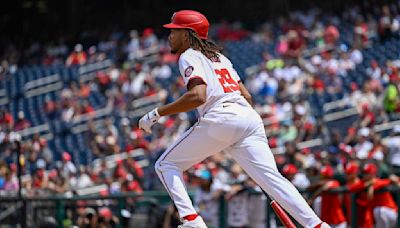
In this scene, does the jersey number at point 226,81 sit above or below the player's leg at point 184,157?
above

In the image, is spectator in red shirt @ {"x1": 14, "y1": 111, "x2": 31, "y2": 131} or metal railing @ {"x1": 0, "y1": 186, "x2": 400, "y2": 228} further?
spectator in red shirt @ {"x1": 14, "y1": 111, "x2": 31, "y2": 131}

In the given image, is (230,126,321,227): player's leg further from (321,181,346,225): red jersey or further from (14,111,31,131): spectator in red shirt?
(14,111,31,131): spectator in red shirt

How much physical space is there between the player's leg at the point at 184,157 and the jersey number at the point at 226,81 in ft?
0.94

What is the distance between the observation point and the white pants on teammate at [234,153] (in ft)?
21.1

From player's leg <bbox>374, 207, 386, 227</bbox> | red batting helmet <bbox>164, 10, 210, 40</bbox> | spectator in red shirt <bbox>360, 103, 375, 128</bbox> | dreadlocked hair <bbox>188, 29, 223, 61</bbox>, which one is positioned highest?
red batting helmet <bbox>164, 10, 210, 40</bbox>

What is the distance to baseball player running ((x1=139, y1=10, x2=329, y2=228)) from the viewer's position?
21.1 ft

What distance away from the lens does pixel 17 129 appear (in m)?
20.3

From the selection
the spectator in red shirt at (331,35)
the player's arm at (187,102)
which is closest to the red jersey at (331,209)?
the player's arm at (187,102)

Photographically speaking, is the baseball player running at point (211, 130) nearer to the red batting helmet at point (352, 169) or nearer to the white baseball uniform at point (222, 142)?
the white baseball uniform at point (222, 142)

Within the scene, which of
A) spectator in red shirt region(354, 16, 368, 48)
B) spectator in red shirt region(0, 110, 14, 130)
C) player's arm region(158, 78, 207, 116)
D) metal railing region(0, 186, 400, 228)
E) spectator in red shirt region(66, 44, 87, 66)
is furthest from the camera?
spectator in red shirt region(66, 44, 87, 66)

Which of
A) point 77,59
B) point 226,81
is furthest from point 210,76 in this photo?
point 77,59

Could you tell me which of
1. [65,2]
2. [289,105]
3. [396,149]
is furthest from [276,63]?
[65,2]

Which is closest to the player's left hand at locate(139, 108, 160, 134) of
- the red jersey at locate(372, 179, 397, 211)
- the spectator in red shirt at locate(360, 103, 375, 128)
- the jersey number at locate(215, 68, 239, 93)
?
the jersey number at locate(215, 68, 239, 93)

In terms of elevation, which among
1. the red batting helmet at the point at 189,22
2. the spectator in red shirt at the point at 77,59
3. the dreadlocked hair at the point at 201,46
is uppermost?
the red batting helmet at the point at 189,22
